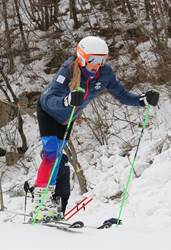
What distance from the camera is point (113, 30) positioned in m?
12.3

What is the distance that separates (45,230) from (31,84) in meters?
8.76

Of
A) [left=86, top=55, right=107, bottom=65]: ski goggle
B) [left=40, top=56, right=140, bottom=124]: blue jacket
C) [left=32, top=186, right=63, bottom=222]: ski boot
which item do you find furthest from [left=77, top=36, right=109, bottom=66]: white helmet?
[left=32, top=186, right=63, bottom=222]: ski boot

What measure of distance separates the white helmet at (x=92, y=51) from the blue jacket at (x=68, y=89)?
13 cm

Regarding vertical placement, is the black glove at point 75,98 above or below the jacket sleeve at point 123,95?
above

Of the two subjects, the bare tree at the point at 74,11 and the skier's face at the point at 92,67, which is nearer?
the skier's face at the point at 92,67

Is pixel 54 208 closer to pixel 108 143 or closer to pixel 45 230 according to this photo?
pixel 45 230

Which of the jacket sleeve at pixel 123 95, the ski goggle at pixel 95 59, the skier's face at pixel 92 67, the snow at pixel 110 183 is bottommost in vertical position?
the snow at pixel 110 183

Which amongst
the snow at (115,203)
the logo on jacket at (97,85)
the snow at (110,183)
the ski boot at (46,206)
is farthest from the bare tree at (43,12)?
the ski boot at (46,206)

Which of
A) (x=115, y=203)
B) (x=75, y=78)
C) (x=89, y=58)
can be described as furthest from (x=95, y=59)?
(x=115, y=203)

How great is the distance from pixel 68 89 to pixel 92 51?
1.34 ft

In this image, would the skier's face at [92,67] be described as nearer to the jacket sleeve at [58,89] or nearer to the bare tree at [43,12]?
the jacket sleeve at [58,89]

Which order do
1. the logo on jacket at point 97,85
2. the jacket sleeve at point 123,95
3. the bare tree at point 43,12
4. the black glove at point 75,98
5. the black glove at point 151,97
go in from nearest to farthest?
the black glove at point 75,98, the logo on jacket at point 97,85, the black glove at point 151,97, the jacket sleeve at point 123,95, the bare tree at point 43,12

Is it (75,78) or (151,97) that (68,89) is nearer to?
(75,78)

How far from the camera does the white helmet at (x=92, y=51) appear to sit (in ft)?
12.4
